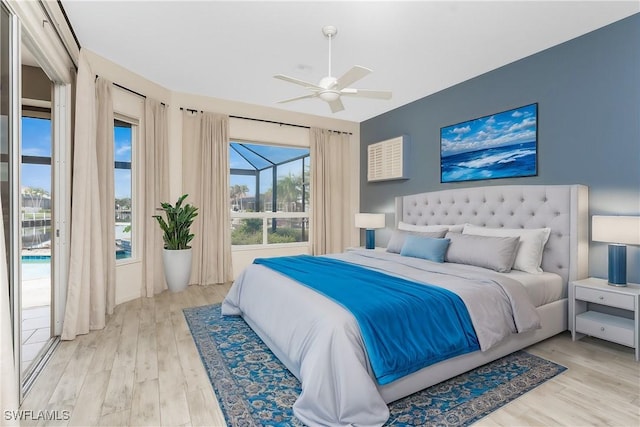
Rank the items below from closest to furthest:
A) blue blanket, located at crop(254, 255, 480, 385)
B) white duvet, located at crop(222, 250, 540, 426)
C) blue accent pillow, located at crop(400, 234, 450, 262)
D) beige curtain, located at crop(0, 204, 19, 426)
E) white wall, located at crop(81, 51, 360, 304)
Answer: beige curtain, located at crop(0, 204, 19, 426), white duvet, located at crop(222, 250, 540, 426), blue blanket, located at crop(254, 255, 480, 385), blue accent pillow, located at crop(400, 234, 450, 262), white wall, located at crop(81, 51, 360, 304)

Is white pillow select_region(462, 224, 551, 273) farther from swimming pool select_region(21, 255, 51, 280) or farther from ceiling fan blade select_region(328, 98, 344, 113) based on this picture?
swimming pool select_region(21, 255, 51, 280)

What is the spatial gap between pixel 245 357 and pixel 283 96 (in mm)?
3485

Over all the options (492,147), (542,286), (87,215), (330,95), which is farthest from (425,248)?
(87,215)

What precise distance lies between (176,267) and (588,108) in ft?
15.5

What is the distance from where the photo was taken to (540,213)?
127 inches

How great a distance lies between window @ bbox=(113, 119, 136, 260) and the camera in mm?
4059

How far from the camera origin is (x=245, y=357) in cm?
252

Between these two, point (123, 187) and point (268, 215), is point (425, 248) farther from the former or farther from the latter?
point (123, 187)

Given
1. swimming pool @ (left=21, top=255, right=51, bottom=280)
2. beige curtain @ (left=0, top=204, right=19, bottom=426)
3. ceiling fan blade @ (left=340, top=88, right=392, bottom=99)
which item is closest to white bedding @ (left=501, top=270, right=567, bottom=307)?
ceiling fan blade @ (left=340, top=88, right=392, bottom=99)

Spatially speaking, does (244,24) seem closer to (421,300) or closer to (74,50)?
(74,50)

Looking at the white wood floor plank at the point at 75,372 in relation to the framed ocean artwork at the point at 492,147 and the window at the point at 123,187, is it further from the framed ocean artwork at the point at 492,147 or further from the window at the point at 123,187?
the framed ocean artwork at the point at 492,147

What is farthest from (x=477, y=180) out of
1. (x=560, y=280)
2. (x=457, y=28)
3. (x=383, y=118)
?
(x=383, y=118)

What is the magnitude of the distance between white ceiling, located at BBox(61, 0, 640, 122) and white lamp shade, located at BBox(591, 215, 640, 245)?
1.65m

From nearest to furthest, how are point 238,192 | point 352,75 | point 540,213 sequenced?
1. point 352,75
2. point 540,213
3. point 238,192
